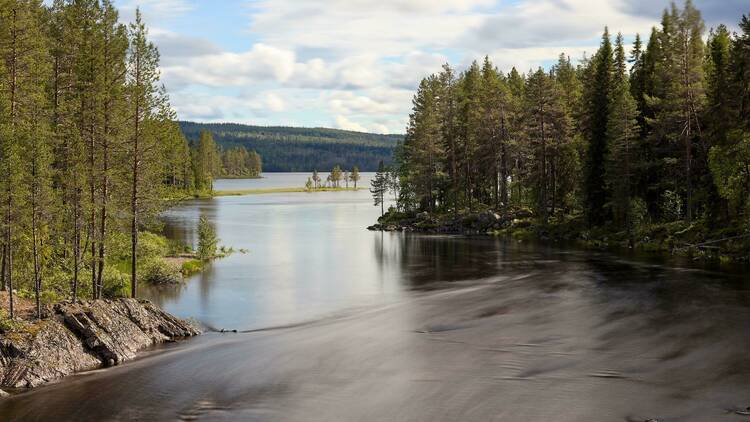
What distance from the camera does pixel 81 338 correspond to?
25391mm

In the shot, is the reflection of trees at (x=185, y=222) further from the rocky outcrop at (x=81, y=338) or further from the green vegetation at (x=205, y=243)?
the rocky outcrop at (x=81, y=338)

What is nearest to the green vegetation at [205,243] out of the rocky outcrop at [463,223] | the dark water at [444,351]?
the dark water at [444,351]

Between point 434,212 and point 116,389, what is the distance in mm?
68413

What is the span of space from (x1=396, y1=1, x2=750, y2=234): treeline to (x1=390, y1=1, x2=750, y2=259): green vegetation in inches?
5.4

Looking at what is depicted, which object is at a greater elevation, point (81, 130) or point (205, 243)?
point (81, 130)

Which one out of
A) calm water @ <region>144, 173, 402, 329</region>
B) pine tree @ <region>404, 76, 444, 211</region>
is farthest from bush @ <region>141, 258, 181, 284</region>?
pine tree @ <region>404, 76, 444, 211</region>

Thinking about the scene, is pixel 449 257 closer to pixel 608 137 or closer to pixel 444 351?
pixel 608 137

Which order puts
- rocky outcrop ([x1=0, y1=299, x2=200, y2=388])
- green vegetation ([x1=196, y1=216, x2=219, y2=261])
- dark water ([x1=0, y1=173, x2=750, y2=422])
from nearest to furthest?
dark water ([x1=0, y1=173, x2=750, y2=422]) < rocky outcrop ([x1=0, y1=299, x2=200, y2=388]) < green vegetation ([x1=196, y1=216, x2=219, y2=261])

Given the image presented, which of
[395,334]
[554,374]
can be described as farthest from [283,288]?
[554,374]

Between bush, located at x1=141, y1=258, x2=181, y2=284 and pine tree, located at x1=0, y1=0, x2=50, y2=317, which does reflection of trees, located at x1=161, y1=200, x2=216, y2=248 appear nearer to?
bush, located at x1=141, y1=258, x2=181, y2=284

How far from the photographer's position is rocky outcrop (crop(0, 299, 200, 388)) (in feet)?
74.7

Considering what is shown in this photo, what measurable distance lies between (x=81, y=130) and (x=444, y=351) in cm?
1898

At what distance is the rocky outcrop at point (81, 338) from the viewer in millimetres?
22766

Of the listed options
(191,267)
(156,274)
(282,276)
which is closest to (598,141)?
(282,276)
